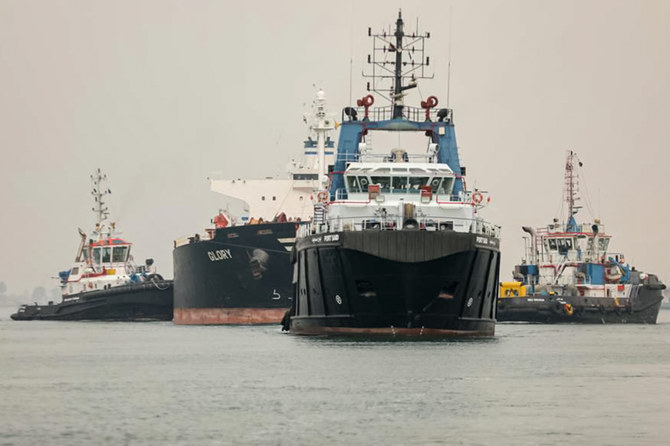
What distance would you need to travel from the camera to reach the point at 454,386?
116ft

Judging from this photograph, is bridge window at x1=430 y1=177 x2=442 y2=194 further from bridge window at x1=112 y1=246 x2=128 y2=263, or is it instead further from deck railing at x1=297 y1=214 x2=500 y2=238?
bridge window at x1=112 y1=246 x2=128 y2=263

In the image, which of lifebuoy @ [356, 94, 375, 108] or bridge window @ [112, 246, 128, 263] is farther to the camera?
bridge window @ [112, 246, 128, 263]

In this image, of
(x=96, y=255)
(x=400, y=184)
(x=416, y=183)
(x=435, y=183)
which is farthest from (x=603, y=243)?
(x=400, y=184)

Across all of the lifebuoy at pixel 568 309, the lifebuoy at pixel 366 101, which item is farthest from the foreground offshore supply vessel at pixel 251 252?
the lifebuoy at pixel 568 309

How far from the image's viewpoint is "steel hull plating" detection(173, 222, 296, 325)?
2884 inches

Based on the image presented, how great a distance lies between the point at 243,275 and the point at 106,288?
23343 mm

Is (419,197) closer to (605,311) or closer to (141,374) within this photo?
(141,374)

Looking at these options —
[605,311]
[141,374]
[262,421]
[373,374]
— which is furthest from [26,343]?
[605,311]

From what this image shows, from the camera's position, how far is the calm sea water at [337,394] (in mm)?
28031

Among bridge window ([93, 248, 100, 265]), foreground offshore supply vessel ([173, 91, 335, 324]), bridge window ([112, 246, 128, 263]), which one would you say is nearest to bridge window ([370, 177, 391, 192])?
foreground offshore supply vessel ([173, 91, 335, 324])

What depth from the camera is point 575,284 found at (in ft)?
A: 310

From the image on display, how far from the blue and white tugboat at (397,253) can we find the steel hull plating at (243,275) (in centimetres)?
1454

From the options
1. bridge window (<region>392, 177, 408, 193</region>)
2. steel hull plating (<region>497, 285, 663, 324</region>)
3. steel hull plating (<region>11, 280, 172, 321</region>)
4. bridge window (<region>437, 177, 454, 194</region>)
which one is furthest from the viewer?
steel hull plating (<region>11, 280, 172, 321</region>)

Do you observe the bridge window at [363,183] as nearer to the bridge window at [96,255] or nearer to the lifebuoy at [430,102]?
the lifebuoy at [430,102]
